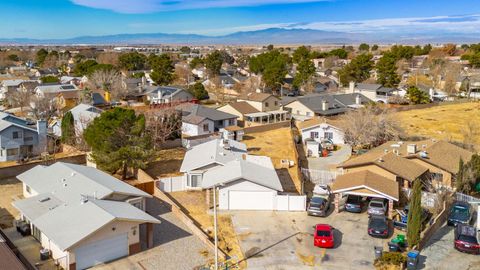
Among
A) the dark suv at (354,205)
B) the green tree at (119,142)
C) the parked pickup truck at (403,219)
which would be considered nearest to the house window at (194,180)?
the green tree at (119,142)

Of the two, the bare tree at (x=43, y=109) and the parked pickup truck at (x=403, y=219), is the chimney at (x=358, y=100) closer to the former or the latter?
the parked pickup truck at (x=403, y=219)

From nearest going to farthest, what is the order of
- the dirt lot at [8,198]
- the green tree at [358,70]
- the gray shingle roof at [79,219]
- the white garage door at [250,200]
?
the gray shingle roof at [79,219]
the dirt lot at [8,198]
the white garage door at [250,200]
the green tree at [358,70]

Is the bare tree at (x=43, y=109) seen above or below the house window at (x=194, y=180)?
above

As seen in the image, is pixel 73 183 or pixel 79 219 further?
pixel 73 183

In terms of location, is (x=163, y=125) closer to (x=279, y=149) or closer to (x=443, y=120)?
(x=279, y=149)

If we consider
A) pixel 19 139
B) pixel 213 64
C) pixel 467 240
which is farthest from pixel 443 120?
pixel 19 139

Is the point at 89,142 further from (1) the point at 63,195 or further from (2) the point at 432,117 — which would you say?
(2) the point at 432,117

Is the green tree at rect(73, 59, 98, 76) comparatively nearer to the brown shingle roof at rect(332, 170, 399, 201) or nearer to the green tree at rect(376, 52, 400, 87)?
the green tree at rect(376, 52, 400, 87)
